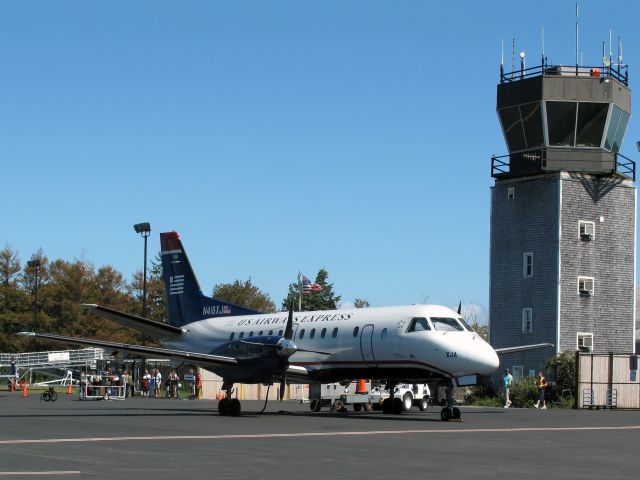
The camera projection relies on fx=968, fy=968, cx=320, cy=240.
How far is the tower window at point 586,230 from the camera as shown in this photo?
158ft

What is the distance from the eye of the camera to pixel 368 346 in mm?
30109

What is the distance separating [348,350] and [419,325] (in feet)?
9.29

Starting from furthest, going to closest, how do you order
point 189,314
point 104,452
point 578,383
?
point 578,383, point 189,314, point 104,452

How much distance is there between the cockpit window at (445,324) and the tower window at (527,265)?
819 inches

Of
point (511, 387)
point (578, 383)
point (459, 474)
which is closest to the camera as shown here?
point (459, 474)

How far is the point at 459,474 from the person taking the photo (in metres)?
13.7

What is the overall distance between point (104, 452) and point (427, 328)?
1441cm

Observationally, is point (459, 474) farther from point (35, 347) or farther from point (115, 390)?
point (35, 347)

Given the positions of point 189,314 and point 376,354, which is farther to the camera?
point 189,314

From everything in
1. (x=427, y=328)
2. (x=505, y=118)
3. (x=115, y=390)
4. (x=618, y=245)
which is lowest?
(x=115, y=390)

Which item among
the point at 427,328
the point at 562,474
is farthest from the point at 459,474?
the point at 427,328

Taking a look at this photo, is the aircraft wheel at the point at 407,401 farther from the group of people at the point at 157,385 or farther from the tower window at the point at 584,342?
the group of people at the point at 157,385

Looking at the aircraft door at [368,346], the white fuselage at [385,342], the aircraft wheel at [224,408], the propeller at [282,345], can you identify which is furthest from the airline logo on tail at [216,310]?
the aircraft door at [368,346]

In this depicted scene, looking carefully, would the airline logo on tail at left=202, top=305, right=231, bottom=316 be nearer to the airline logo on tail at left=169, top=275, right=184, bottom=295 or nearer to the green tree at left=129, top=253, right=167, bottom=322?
the airline logo on tail at left=169, top=275, right=184, bottom=295
